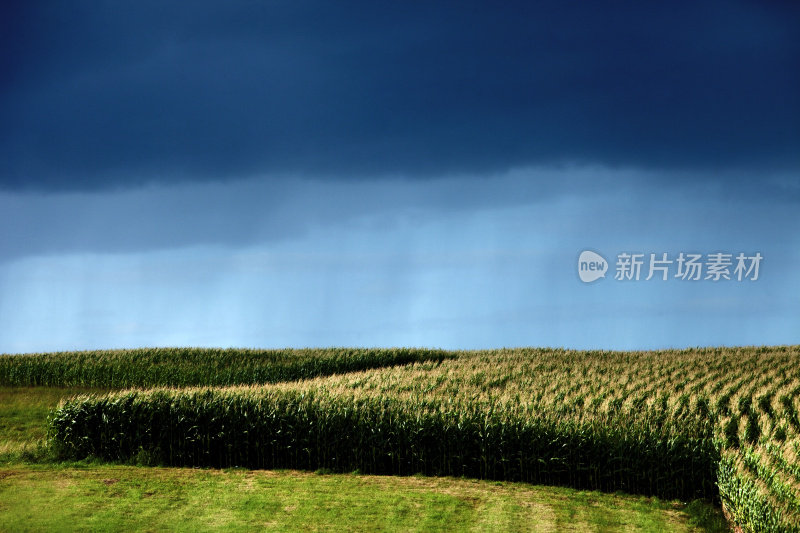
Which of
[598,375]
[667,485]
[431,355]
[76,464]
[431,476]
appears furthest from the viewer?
[431,355]

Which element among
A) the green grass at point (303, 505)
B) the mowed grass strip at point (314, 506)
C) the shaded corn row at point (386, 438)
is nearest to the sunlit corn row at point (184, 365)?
the shaded corn row at point (386, 438)

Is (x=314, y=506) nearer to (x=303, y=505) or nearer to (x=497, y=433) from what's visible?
(x=303, y=505)

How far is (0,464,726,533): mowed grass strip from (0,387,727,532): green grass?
2cm

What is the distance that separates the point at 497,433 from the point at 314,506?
18.3 feet

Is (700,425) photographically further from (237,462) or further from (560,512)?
(237,462)

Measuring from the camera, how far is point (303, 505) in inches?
619

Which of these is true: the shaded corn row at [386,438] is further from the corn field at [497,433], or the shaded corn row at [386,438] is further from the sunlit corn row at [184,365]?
the sunlit corn row at [184,365]

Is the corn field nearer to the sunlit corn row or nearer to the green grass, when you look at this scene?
the green grass

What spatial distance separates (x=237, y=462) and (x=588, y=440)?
10.3 meters

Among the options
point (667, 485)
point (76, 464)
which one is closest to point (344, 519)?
point (667, 485)

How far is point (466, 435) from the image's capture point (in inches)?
742

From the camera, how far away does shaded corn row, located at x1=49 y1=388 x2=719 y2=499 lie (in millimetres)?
17594

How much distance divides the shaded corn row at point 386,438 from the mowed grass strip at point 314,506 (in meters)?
0.89

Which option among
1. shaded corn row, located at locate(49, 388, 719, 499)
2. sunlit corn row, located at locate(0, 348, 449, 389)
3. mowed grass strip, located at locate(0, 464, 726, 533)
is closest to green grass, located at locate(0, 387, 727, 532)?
mowed grass strip, located at locate(0, 464, 726, 533)
